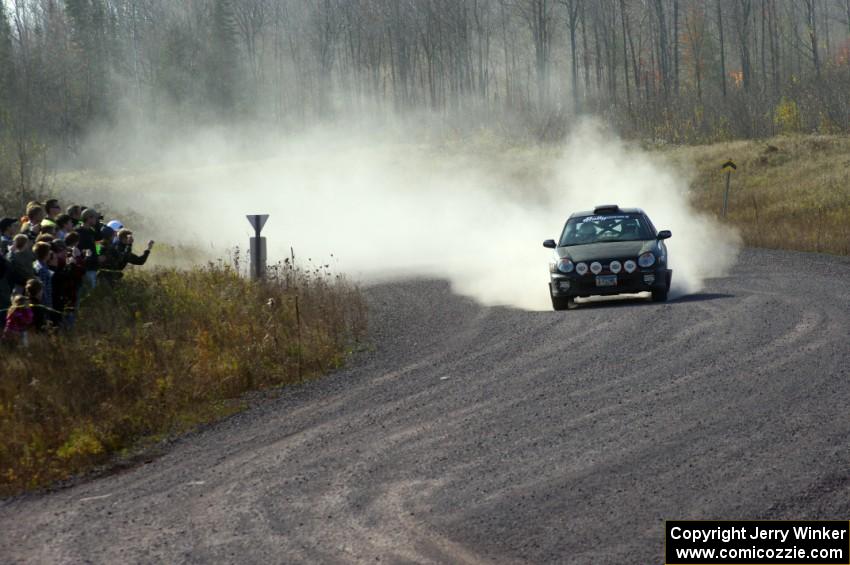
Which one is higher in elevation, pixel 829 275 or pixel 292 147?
pixel 292 147

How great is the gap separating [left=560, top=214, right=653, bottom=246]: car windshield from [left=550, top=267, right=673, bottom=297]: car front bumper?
1.26 m

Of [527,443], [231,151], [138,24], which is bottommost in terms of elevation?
[527,443]

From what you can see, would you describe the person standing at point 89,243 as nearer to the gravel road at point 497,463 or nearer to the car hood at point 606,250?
the gravel road at point 497,463

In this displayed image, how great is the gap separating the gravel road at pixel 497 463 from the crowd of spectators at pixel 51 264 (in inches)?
131

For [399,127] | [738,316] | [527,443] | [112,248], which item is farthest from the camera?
[399,127]

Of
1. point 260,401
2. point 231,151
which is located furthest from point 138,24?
point 260,401

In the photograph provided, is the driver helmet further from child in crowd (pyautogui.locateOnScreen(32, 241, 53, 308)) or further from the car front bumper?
child in crowd (pyautogui.locateOnScreen(32, 241, 53, 308))

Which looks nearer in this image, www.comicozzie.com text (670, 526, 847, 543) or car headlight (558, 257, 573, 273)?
www.comicozzie.com text (670, 526, 847, 543)

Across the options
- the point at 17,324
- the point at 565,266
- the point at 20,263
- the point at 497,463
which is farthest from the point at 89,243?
the point at 497,463

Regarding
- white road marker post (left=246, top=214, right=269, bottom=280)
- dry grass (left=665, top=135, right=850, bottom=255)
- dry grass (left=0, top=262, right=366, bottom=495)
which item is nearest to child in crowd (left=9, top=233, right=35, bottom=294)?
dry grass (left=0, top=262, right=366, bottom=495)

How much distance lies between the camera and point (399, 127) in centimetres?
10025

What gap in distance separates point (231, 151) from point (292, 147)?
4828 mm

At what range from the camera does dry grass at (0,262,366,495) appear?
36.3 feet

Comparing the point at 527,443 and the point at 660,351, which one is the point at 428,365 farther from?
the point at 527,443
